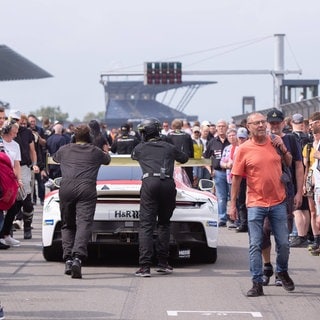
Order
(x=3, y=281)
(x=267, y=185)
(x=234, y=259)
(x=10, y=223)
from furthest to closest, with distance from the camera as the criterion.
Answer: (x=10, y=223) < (x=234, y=259) < (x=3, y=281) < (x=267, y=185)

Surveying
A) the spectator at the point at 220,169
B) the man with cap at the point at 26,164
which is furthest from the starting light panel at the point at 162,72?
the man with cap at the point at 26,164

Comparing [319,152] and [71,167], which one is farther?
[319,152]

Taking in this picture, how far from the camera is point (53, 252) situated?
44.3ft

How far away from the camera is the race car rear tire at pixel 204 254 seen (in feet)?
44.3

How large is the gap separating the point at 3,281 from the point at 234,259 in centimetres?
342

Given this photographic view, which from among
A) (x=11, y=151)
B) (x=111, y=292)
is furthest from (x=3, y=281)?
(x=11, y=151)

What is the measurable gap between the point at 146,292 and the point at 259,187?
1.49 metres

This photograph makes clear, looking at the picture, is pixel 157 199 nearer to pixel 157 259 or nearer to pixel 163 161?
pixel 163 161

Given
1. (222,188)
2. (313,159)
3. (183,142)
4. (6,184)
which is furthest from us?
(183,142)

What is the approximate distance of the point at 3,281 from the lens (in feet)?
39.4

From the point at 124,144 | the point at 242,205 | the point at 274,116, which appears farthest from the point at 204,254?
the point at 124,144

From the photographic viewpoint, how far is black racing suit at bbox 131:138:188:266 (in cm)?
1234

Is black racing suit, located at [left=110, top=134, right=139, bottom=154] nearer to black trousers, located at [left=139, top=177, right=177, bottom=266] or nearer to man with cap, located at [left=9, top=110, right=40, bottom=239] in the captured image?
man with cap, located at [left=9, top=110, right=40, bottom=239]

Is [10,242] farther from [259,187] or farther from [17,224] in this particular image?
[259,187]
